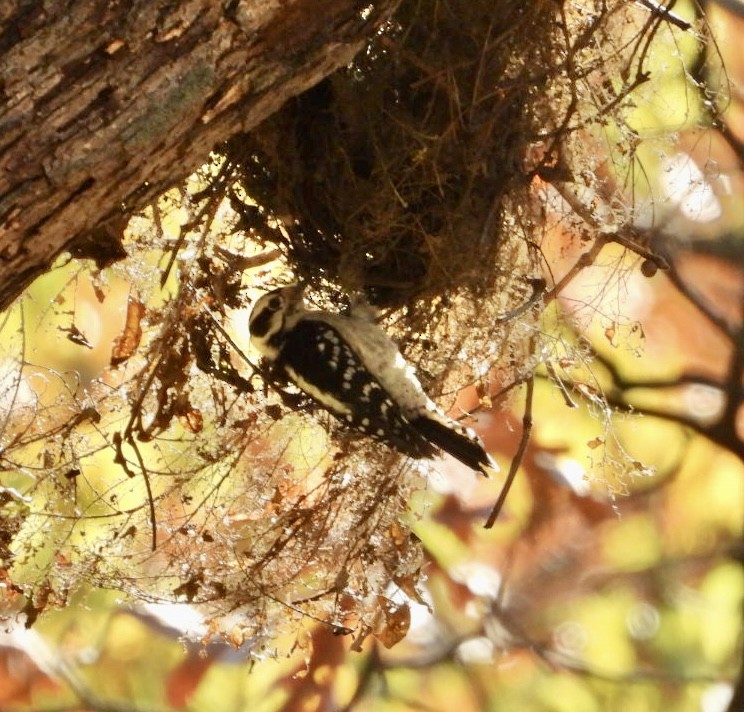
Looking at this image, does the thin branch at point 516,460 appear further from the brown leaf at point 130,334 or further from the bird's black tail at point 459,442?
the brown leaf at point 130,334

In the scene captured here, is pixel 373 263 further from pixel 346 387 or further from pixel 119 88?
pixel 119 88

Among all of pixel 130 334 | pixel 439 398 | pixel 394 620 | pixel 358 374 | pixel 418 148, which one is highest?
pixel 418 148

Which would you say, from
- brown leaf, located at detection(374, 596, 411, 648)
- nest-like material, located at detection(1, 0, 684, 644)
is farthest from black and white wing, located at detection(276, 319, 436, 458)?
brown leaf, located at detection(374, 596, 411, 648)

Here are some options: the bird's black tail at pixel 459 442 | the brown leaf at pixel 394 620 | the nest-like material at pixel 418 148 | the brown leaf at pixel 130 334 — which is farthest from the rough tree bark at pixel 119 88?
the brown leaf at pixel 394 620

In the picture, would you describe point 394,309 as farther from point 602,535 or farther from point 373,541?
point 602,535

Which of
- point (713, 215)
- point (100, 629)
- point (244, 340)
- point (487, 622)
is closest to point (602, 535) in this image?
point (487, 622)

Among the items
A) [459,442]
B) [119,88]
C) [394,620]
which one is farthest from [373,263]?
[394,620]

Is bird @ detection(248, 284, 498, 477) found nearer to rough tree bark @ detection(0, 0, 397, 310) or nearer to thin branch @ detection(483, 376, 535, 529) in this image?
thin branch @ detection(483, 376, 535, 529)
